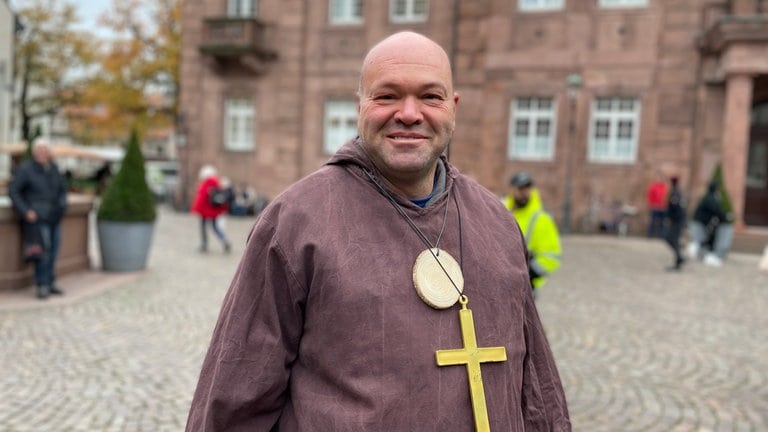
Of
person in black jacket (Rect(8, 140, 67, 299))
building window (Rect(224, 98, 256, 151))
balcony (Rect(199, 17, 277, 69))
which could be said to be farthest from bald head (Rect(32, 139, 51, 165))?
building window (Rect(224, 98, 256, 151))

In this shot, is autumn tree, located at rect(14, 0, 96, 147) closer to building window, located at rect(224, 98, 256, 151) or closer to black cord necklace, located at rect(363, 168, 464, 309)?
building window, located at rect(224, 98, 256, 151)

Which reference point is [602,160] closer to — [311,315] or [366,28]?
[366,28]

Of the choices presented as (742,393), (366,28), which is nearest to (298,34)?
(366,28)

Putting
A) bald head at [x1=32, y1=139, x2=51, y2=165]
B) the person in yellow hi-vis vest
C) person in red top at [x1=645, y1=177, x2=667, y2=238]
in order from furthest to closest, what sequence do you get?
person in red top at [x1=645, y1=177, x2=667, y2=238], bald head at [x1=32, y1=139, x2=51, y2=165], the person in yellow hi-vis vest

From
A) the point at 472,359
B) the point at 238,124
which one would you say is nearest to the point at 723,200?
the point at 472,359

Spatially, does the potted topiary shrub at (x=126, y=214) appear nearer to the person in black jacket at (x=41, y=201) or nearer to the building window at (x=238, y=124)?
the person in black jacket at (x=41, y=201)

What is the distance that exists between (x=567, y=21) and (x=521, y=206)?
13835 mm

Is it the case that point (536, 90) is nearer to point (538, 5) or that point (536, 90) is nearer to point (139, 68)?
point (538, 5)

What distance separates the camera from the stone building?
16688 mm

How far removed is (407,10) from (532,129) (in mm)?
5445

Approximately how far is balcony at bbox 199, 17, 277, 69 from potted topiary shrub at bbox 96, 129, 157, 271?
36.9ft

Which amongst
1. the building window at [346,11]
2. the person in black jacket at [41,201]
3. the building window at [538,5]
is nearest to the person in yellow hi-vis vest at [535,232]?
the person in black jacket at [41,201]

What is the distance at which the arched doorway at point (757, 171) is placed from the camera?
17.4m

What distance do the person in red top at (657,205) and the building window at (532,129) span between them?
111 inches
